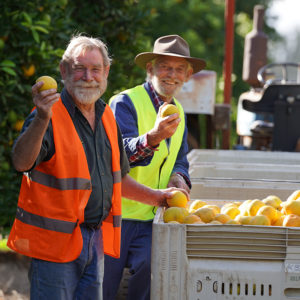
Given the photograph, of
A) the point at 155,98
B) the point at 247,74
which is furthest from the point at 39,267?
the point at 247,74

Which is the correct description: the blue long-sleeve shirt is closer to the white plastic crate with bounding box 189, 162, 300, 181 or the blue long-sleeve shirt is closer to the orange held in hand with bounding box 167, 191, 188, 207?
the orange held in hand with bounding box 167, 191, 188, 207

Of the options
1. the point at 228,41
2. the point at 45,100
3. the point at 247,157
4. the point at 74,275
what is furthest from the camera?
the point at 228,41

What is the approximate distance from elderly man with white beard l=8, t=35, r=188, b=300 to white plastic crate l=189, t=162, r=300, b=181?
5.81 ft

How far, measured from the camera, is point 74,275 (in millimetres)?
3156

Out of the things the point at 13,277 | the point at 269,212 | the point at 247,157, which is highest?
the point at 247,157

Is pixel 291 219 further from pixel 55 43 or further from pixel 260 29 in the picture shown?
pixel 260 29

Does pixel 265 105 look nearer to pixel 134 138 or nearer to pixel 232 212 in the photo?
pixel 134 138

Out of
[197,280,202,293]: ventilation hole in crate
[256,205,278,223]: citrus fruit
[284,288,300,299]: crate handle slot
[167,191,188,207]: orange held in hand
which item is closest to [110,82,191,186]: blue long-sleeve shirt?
[167,191,188,207]: orange held in hand

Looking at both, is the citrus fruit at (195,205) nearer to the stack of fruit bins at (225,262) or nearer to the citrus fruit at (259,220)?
the citrus fruit at (259,220)

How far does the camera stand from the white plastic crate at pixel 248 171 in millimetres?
4988

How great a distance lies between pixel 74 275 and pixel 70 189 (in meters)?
0.38

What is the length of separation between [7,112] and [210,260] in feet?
9.46

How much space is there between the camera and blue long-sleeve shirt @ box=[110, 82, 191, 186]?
12.5 feet

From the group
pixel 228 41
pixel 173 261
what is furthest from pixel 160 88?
pixel 228 41
